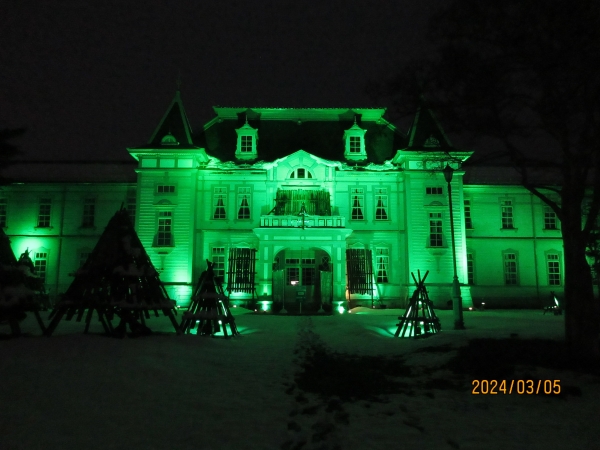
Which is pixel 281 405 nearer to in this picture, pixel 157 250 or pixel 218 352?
pixel 218 352

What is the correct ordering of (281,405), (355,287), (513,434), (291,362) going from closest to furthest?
(513,434) → (281,405) → (291,362) → (355,287)

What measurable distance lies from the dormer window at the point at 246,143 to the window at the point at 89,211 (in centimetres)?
1054

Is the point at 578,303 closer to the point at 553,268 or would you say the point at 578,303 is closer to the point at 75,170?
the point at 553,268

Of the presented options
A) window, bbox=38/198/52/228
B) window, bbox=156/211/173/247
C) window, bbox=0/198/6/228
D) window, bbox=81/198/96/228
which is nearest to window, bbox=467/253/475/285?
window, bbox=156/211/173/247

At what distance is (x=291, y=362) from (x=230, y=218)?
842 inches

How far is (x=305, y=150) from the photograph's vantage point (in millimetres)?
32625

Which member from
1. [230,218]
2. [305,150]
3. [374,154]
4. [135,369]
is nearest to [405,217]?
[374,154]

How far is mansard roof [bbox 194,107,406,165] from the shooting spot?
33500mm

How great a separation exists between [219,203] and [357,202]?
8.71 meters

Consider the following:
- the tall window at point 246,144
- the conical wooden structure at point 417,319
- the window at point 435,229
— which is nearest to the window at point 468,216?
the window at point 435,229

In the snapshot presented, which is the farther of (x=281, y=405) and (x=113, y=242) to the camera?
(x=113, y=242)

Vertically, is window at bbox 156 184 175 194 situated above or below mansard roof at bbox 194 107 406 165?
below

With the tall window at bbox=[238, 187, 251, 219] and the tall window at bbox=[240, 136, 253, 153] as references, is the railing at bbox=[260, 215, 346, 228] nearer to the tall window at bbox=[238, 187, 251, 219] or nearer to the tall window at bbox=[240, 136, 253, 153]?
the tall window at bbox=[238, 187, 251, 219]

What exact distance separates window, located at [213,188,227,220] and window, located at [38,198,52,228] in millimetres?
11968
